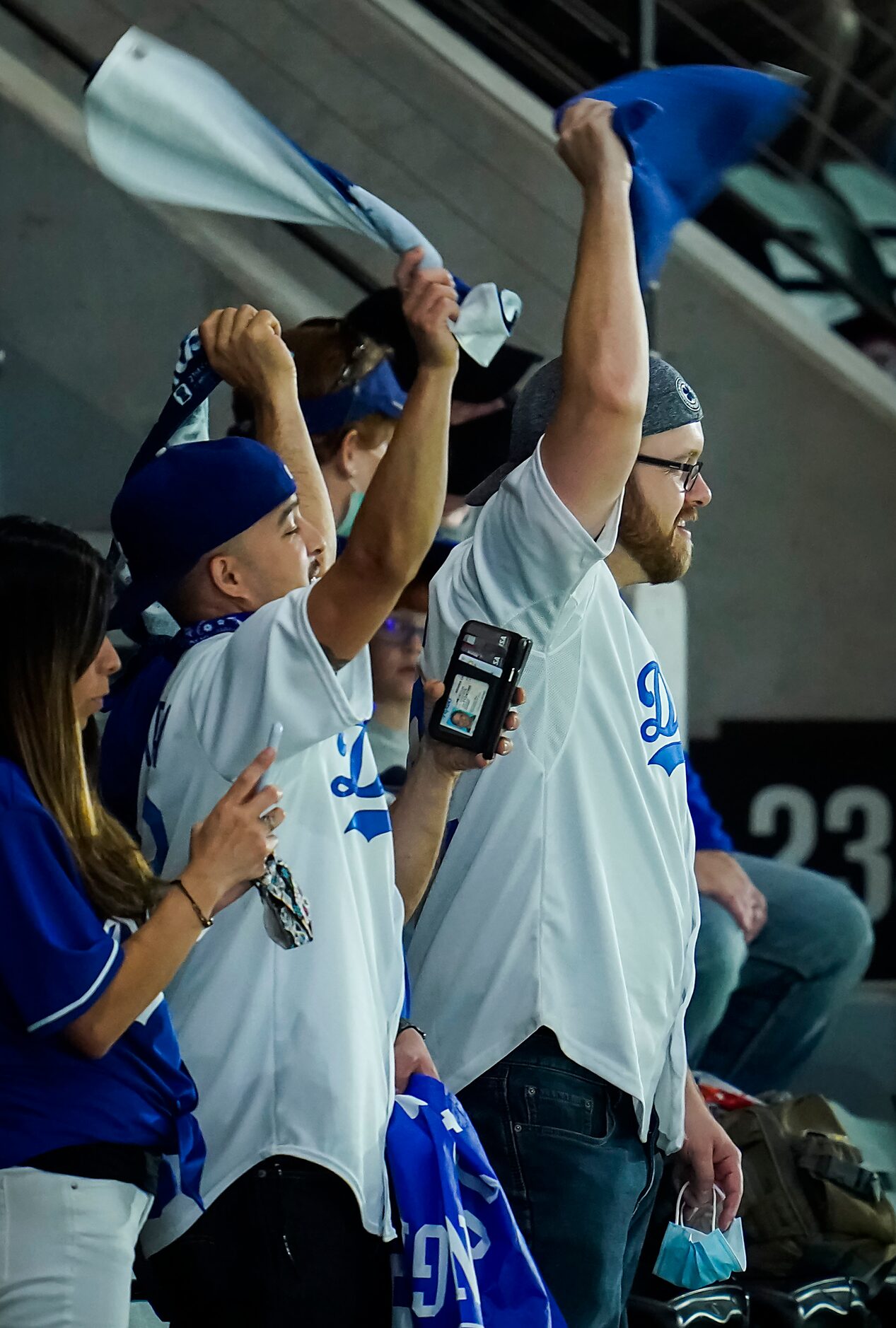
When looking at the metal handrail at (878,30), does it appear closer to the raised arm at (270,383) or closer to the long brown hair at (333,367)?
the long brown hair at (333,367)

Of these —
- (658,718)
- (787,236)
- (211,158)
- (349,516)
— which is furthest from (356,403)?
(787,236)

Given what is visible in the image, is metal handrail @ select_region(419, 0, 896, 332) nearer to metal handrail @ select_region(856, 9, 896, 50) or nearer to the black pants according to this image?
metal handrail @ select_region(856, 9, 896, 50)

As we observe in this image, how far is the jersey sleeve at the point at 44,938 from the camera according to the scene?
1787mm

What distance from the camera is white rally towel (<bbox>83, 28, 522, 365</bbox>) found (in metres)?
2.08

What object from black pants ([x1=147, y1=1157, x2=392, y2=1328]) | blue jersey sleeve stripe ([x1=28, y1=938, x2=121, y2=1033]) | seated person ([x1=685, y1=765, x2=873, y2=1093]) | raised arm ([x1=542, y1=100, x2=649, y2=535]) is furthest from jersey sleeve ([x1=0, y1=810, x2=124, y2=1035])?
seated person ([x1=685, y1=765, x2=873, y2=1093])

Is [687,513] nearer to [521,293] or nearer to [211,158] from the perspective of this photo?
[211,158]

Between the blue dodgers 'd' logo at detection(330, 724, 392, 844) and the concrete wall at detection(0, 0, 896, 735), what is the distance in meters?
2.42

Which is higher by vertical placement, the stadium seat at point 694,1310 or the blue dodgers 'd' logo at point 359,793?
the blue dodgers 'd' logo at point 359,793

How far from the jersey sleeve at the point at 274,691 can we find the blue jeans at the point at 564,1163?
19.3 inches

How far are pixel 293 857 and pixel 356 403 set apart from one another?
4.88 ft

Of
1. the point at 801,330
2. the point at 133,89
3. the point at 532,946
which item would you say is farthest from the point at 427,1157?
the point at 801,330

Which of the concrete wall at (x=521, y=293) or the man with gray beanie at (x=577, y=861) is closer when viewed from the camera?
the man with gray beanie at (x=577, y=861)

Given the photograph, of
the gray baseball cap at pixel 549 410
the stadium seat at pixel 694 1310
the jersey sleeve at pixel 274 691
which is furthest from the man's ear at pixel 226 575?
the stadium seat at pixel 694 1310

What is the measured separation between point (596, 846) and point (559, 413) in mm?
539
